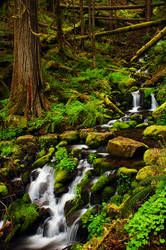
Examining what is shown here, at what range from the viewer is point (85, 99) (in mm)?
10031

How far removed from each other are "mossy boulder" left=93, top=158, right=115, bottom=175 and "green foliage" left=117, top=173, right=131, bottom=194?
1.83ft

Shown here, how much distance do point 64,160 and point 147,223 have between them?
385 centimetres

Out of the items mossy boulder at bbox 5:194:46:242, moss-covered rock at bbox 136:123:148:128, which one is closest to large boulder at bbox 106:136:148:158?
moss-covered rock at bbox 136:123:148:128

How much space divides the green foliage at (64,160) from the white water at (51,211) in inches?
8.7

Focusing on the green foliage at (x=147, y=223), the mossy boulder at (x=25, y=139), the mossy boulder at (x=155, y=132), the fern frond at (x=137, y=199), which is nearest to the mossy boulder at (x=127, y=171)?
the fern frond at (x=137, y=199)

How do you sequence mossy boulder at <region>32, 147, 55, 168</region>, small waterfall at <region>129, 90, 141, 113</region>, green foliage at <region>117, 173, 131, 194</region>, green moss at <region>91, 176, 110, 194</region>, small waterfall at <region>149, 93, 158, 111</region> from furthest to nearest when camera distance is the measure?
small waterfall at <region>129, 90, 141, 113</region>, small waterfall at <region>149, 93, 158, 111</region>, mossy boulder at <region>32, 147, 55, 168</region>, green moss at <region>91, 176, 110, 194</region>, green foliage at <region>117, 173, 131, 194</region>

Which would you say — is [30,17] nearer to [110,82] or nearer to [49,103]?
[49,103]

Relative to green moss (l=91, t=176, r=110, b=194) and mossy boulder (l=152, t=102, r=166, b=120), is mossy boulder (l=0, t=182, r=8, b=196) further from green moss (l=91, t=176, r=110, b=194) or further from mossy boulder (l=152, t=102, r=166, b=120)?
mossy boulder (l=152, t=102, r=166, b=120)

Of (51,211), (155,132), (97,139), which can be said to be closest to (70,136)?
(97,139)

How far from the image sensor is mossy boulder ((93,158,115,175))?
17.3 ft

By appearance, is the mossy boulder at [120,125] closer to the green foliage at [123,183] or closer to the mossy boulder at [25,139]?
the mossy boulder at [25,139]

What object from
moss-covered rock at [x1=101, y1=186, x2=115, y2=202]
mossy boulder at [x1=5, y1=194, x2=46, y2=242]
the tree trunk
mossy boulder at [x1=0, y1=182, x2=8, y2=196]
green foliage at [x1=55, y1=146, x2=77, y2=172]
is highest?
the tree trunk

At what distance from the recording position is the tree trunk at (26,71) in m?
8.38

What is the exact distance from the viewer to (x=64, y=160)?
238 inches
